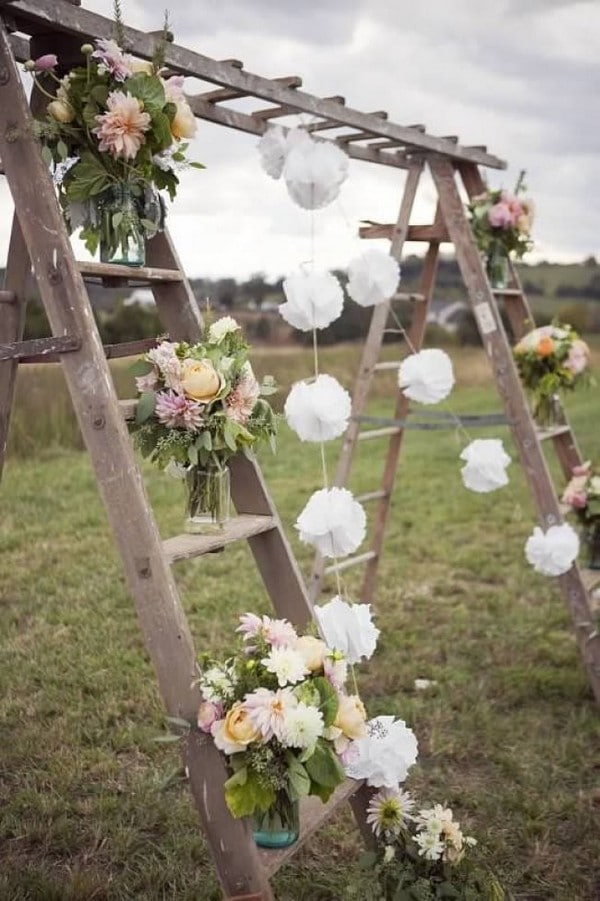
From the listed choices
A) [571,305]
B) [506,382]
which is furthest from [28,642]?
[571,305]

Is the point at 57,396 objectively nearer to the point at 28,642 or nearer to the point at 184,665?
the point at 28,642

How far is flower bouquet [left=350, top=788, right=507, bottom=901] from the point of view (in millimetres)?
2406

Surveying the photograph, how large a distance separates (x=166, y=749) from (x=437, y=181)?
2.53 meters

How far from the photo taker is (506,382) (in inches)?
164

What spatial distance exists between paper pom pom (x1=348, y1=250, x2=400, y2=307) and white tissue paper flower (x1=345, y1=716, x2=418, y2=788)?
1589 mm

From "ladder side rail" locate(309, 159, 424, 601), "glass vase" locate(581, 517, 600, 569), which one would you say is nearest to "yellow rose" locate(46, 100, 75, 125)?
"ladder side rail" locate(309, 159, 424, 601)

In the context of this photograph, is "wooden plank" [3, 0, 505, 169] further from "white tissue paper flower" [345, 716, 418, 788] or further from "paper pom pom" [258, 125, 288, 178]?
"white tissue paper flower" [345, 716, 418, 788]

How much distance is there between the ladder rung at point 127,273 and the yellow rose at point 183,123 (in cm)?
33

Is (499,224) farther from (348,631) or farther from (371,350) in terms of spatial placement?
(348,631)

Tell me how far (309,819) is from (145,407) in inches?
40.1

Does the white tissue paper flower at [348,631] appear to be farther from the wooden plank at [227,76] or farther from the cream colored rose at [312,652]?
the wooden plank at [227,76]

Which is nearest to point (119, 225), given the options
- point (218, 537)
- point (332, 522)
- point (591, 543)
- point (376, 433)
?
point (218, 537)

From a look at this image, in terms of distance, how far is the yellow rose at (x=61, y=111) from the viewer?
7.52 feet

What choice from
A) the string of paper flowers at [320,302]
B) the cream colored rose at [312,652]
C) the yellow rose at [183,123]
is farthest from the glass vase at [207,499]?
the yellow rose at [183,123]
